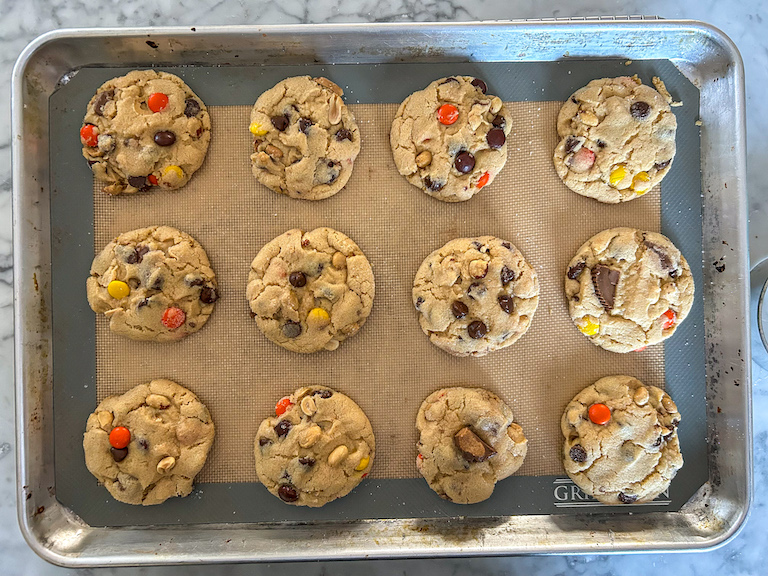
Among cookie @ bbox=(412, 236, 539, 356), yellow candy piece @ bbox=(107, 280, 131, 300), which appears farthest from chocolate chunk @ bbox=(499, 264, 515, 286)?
yellow candy piece @ bbox=(107, 280, 131, 300)

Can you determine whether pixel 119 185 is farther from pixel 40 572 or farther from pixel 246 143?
pixel 40 572

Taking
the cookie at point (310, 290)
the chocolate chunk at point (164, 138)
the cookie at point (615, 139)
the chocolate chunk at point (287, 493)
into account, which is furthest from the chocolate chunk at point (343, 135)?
the chocolate chunk at point (287, 493)

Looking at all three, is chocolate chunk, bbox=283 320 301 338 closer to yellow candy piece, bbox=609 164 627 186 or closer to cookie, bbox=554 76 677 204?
cookie, bbox=554 76 677 204

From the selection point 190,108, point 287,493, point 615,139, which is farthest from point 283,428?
point 615,139

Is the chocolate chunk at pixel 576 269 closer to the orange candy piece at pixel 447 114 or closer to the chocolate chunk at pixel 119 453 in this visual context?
the orange candy piece at pixel 447 114

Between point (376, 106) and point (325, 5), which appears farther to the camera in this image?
point (325, 5)

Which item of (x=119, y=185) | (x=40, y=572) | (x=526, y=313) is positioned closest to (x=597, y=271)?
(x=526, y=313)
